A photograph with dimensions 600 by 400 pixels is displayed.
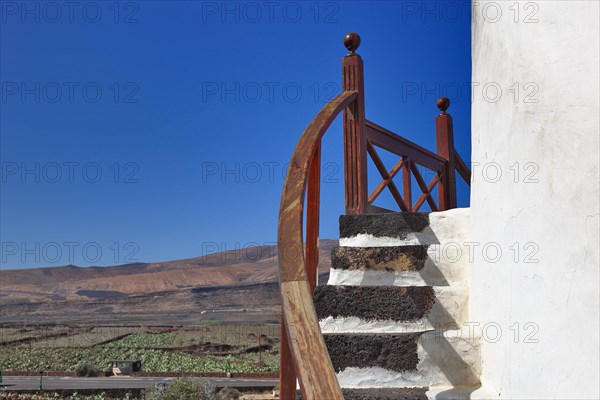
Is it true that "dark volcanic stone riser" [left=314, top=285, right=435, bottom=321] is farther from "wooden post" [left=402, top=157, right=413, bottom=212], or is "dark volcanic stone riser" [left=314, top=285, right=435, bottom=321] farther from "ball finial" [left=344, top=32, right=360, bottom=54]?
"wooden post" [left=402, top=157, right=413, bottom=212]

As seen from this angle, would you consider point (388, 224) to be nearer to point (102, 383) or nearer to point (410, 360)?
point (410, 360)

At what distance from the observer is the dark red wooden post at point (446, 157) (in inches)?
204

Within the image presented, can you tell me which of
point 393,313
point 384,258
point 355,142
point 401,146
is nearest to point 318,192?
point 384,258

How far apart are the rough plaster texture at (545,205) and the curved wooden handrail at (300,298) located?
65cm

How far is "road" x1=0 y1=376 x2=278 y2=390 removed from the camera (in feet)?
92.9

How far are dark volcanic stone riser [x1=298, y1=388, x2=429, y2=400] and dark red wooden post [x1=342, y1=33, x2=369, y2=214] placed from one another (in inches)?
55.2

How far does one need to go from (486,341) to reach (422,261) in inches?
22.4

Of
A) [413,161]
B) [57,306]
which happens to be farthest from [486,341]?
[57,306]

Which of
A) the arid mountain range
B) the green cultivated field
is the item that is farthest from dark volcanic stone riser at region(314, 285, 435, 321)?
the arid mountain range

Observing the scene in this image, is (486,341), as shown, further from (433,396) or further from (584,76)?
(584,76)

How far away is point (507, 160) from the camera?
2021 millimetres

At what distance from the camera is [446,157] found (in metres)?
5.28

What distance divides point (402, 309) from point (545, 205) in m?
0.94

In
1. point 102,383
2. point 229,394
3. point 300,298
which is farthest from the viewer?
point 102,383
